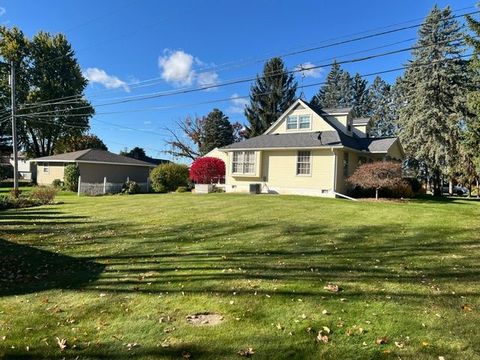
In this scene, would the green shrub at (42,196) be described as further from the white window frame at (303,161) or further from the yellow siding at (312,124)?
the yellow siding at (312,124)

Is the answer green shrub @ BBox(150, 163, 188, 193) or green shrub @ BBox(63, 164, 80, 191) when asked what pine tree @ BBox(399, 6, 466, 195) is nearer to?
green shrub @ BBox(150, 163, 188, 193)

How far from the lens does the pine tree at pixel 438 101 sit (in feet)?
96.8

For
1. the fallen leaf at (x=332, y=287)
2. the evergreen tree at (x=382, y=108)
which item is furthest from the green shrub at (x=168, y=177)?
the evergreen tree at (x=382, y=108)

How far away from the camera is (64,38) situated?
46.4m

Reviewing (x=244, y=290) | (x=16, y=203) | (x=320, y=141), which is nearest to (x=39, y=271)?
(x=244, y=290)

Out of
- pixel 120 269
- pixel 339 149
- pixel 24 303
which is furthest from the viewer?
pixel 339 149

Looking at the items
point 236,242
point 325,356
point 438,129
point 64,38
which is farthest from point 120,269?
point 64,38

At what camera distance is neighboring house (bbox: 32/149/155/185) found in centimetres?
3328

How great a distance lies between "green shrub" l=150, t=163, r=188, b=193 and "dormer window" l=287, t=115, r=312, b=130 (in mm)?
9098

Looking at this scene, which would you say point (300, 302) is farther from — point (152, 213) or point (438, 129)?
point (438, 129)

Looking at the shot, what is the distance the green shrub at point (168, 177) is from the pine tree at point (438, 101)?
1913 cm

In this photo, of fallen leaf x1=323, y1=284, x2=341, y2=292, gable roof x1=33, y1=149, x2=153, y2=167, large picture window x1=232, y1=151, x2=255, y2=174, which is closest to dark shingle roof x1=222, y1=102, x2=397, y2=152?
large picture window x1=232, y1=151, x2=255, y2=174

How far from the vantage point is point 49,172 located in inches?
1436

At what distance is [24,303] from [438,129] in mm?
31552
